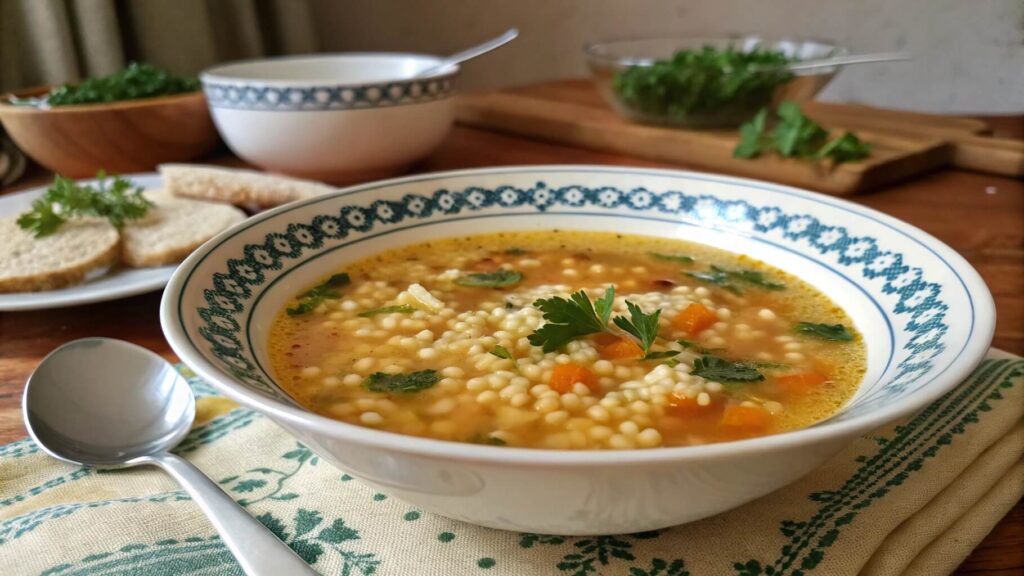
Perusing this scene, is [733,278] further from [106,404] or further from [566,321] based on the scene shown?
[106,404]

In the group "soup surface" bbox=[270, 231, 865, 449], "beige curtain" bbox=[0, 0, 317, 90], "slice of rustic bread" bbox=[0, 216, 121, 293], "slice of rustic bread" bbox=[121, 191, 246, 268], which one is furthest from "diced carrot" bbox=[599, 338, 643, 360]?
"beige curtain" bbox=[0, 0, 317, 90]

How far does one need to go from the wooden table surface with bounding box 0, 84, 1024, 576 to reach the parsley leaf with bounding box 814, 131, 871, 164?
0.42ft

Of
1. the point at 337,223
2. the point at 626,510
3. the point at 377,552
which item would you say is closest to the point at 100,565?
the point at 377,552

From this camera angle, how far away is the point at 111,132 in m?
2.67

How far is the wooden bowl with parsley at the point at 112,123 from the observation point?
8.53 ft

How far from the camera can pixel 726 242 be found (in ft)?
5.73

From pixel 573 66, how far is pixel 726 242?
4.48 meters

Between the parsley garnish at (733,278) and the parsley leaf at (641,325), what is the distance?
13.3 inches

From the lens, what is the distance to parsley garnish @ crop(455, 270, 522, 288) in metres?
1.62

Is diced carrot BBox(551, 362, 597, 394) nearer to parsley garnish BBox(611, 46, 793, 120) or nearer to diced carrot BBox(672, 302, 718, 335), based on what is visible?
diced carrot BBox(672, 302, 718, 335)

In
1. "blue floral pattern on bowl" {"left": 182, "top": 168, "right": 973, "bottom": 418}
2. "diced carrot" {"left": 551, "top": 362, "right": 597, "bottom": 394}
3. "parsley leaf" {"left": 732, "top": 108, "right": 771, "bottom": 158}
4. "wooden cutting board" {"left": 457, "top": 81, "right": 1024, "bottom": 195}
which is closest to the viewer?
"blue floral pattern on bowl" {"left": 182, "top": 168, "right": 973, "bottom": 418}

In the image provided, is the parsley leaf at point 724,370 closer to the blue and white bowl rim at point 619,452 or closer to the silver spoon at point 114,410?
the blue and white bowl rim at point 619,452

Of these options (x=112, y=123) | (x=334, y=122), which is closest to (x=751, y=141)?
(x=334, y=122)

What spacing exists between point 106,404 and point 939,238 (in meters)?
1.96
